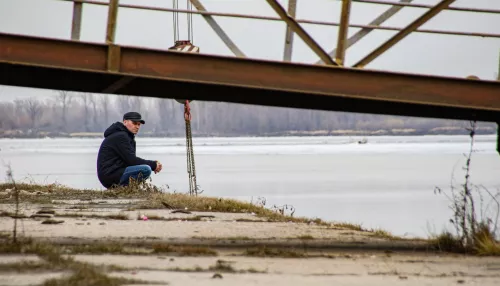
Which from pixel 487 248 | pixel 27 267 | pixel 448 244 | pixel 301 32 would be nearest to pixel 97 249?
pixel 27 267

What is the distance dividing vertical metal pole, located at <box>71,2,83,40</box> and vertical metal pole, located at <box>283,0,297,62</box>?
2295 mm

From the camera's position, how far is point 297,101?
9.87 m

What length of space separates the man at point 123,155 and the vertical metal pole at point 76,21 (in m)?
4.64

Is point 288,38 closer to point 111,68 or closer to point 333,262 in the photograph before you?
point 111,68

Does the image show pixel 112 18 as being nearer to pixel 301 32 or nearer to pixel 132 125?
pixel 301 32

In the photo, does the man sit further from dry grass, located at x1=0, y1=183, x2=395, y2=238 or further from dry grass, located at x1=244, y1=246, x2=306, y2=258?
dry grass, located at x1=244, y1=246, x2=306, y2=258

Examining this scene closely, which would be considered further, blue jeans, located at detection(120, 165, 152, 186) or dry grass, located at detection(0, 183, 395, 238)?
blue jeans, located at detection(120, 165, 152, 186)

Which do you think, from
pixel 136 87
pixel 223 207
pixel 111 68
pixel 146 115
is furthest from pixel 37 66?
pixel 146 115

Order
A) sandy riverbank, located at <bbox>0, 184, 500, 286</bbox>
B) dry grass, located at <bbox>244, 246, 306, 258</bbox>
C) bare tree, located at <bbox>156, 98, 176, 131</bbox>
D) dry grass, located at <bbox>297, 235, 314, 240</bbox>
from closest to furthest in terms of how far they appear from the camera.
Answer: sandy riverbank, located at <bbox>0, 184, 500, 286</bbox> → dry grass, located at <bbox>244, 246, 306, 258</bbox> → dry grass, located at <bbox>297, 235, 314, 240</bbox> → bare tree, located at <bbox>156, 98, 176, 131</bbox>

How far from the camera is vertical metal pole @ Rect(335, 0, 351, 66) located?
8.94 meters

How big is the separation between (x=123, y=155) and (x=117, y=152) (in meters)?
0.12

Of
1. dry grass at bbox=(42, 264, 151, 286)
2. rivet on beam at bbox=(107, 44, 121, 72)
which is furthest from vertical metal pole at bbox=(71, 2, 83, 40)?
dry grass at bbox=(42, 264, 151, 286)

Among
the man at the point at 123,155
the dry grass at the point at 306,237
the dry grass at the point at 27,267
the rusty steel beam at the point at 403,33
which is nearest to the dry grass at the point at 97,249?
the dry grass at the point at 27,267

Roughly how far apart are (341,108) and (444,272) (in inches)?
134
